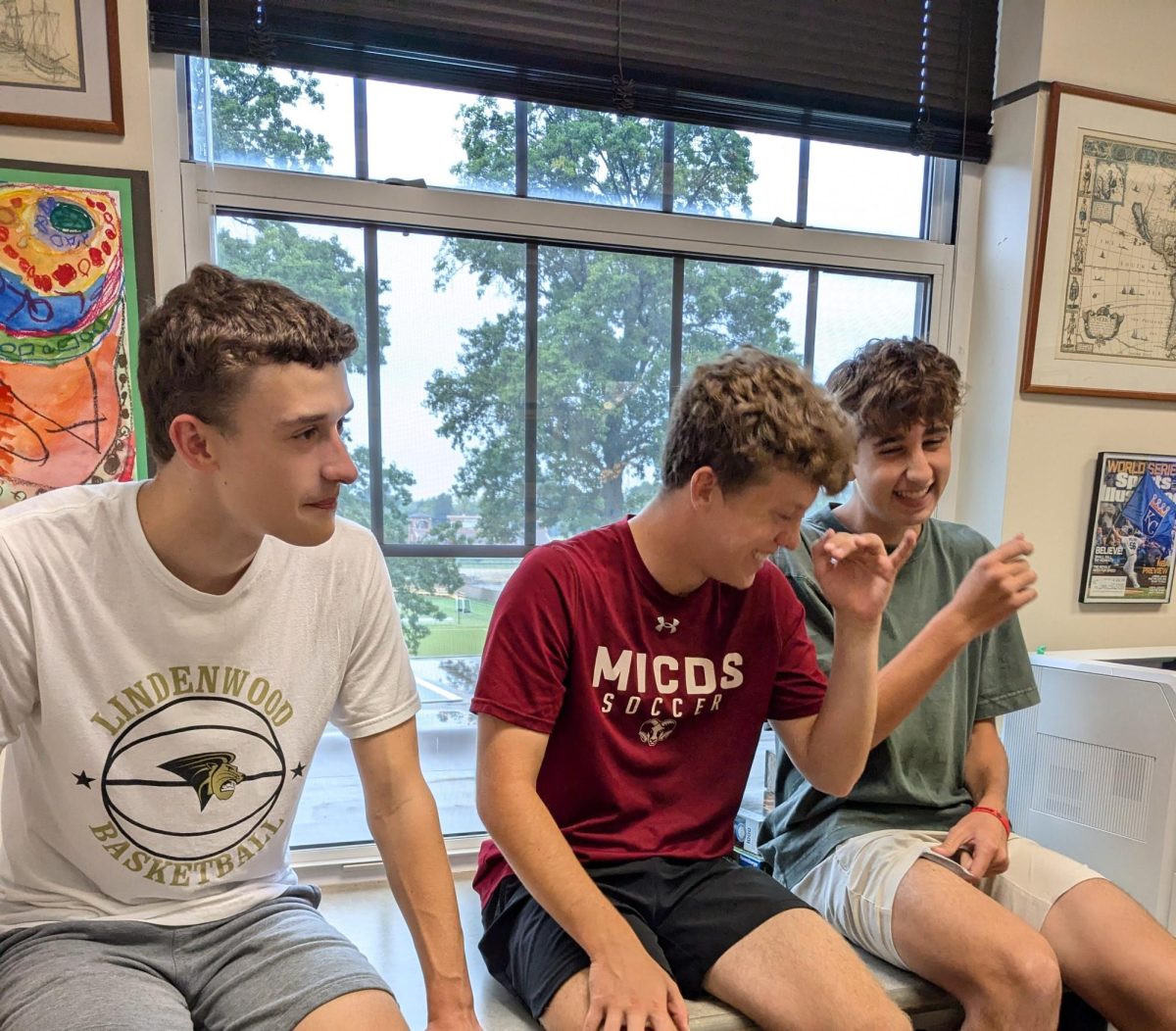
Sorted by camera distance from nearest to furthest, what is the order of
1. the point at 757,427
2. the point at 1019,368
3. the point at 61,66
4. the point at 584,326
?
1. the point at 757,427
2. the point at 61,66
3. the point at 584,326
4. the point at 1019,368

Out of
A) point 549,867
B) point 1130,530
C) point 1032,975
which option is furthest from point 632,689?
point 1130,530

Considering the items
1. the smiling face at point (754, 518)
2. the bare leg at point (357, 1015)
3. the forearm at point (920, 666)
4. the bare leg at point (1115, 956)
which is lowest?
the bare leg at point (1115, 956)

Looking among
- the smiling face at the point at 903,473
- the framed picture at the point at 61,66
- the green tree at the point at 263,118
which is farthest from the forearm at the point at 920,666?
the framed picture at the point at 61,66

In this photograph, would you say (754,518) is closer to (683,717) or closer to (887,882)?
(683,717)

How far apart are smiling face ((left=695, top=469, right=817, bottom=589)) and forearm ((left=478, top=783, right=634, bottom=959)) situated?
0.39 metres

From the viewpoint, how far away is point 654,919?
114cm

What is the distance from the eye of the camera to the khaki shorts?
4.02 feet

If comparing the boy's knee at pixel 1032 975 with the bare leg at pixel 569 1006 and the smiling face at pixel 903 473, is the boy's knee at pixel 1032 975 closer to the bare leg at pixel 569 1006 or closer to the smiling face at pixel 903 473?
the bare leg at pixel 569 1006

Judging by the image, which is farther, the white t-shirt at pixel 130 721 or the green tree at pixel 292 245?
the green tree at pixel 292 245

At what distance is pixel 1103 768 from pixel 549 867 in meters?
1.09

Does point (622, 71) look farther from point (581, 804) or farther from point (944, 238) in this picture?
point (581, 804)

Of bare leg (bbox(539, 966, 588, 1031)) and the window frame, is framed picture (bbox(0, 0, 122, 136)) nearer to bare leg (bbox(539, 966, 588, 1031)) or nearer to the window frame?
the window frame

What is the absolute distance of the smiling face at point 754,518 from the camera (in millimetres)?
1108

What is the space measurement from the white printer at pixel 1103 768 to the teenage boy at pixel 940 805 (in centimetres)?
20
